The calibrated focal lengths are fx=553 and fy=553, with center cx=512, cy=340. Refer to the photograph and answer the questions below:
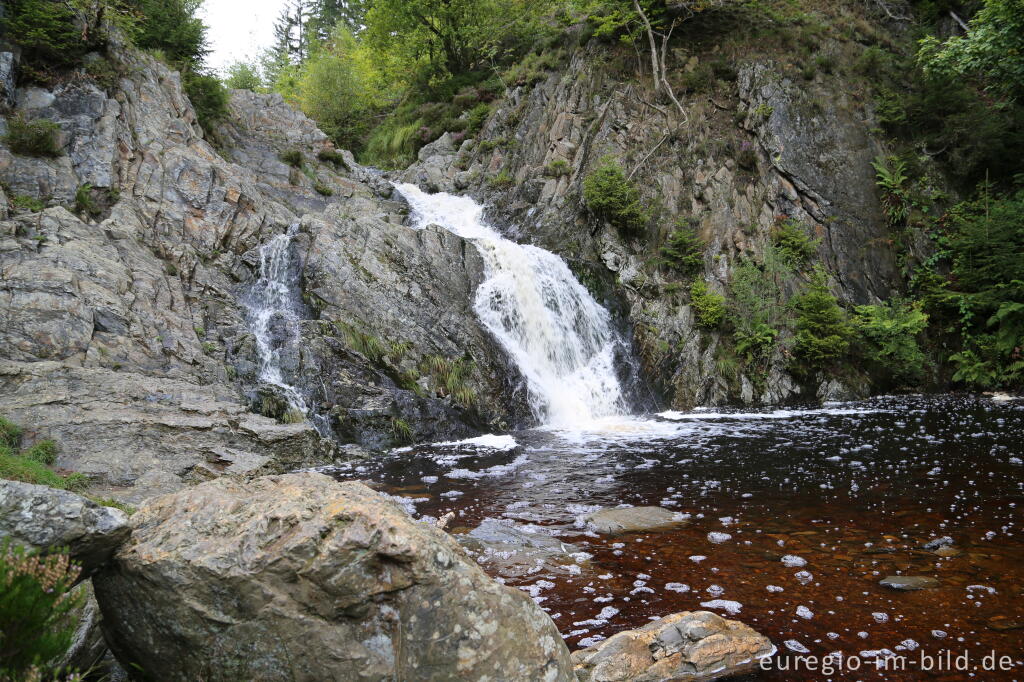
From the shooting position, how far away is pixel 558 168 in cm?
2258

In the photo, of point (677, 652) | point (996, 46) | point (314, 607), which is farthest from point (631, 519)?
point (996, 46)

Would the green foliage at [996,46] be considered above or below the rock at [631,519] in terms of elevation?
above

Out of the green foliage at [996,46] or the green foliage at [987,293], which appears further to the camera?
the green foliage at [987,293]

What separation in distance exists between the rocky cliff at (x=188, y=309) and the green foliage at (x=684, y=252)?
22.6 feet

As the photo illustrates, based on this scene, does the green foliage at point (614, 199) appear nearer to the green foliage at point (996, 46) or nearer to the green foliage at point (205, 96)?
the green foliage at point (996, 46)

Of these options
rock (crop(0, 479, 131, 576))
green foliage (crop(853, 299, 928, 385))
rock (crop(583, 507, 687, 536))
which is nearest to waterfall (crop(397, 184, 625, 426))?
rock (crop(583, 507, 687, 536))

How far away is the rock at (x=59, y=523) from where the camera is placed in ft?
8.47

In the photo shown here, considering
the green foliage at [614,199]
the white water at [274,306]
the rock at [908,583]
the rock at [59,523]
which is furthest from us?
the green foliage at [614,199]

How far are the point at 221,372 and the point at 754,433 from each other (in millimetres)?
11521

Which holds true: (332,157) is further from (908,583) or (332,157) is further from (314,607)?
(908,583)

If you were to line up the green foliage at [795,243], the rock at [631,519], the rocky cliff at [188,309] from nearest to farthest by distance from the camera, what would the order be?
1. the rock at [631,519]
2. the rocky cliff at [188,309]
3. the green foliage at [795,243]

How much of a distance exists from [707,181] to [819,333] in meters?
7.26

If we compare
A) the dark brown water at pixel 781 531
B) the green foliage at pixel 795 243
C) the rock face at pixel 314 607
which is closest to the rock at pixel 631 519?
the dark brown water at pixel 781 531

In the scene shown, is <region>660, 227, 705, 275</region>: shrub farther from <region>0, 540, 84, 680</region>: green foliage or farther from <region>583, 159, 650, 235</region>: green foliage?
<region>0, 540, 84, 680</region>: green foliage
